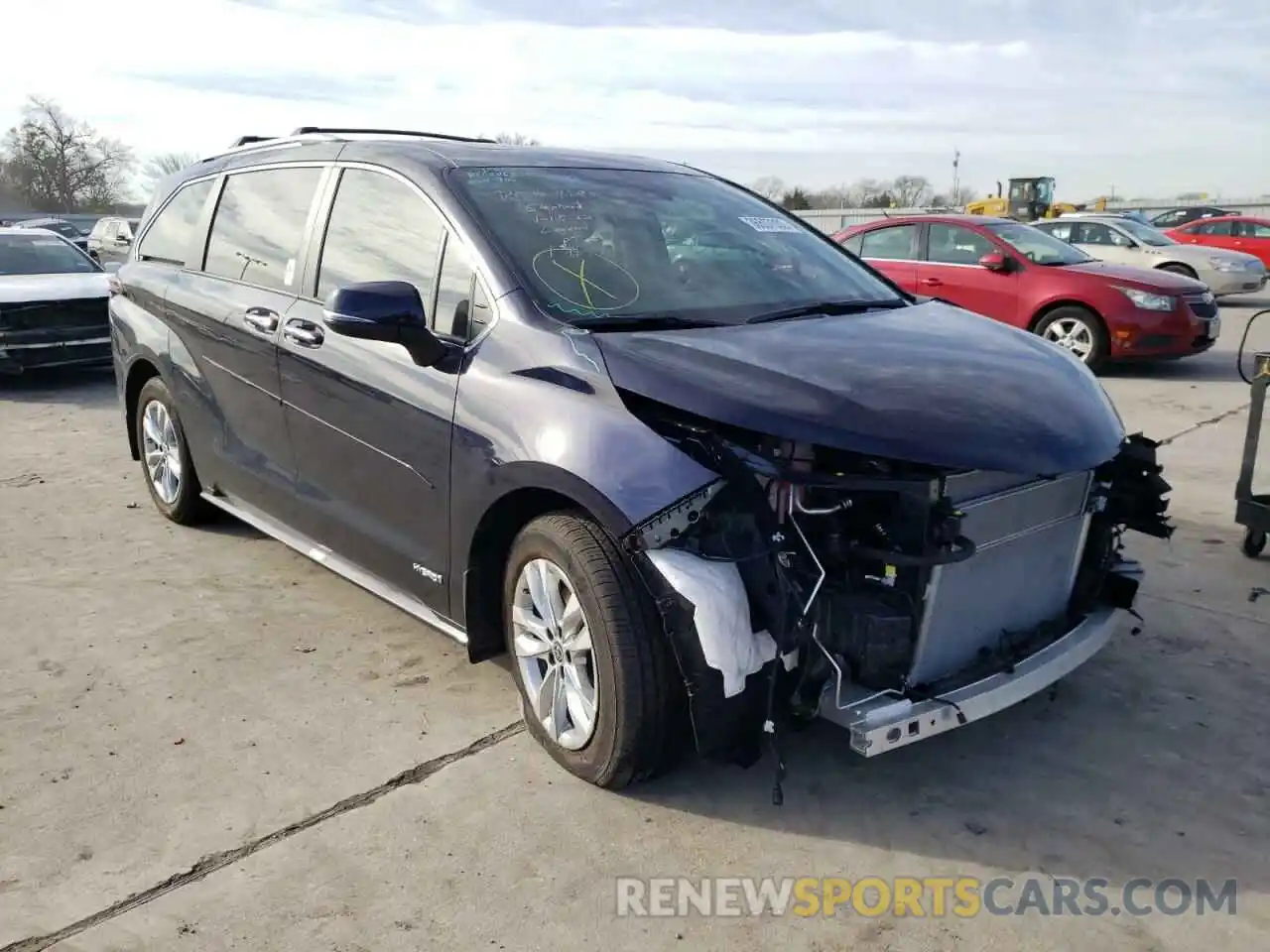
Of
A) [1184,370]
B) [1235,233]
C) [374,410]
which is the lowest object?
[1184,370]

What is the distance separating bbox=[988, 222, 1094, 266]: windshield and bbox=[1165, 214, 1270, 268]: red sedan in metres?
13.6

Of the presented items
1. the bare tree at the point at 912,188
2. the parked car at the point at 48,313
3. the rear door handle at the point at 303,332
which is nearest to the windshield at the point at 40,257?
the parked car at the point at 48,313

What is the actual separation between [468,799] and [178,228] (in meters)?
3.55

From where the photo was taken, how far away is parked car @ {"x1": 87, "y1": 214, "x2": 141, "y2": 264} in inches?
699

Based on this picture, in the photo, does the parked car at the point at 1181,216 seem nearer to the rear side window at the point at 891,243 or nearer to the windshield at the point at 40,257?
the rear side window at the point at 891,243

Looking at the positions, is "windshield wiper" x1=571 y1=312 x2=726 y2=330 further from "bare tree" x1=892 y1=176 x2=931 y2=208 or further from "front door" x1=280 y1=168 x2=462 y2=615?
"bare tree" x1=892 y1=176 x2=931 y2=208

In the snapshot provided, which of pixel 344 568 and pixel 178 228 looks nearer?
pixel 344 568

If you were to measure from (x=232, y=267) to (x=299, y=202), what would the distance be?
2.06ft

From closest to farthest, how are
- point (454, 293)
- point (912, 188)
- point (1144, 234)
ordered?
point (454, 293) < point (1144, 234) < point (912, 188)

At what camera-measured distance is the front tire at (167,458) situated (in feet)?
17.2

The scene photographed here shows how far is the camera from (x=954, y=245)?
433 inches

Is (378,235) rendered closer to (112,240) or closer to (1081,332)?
(1081,332)

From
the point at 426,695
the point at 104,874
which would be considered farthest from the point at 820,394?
the point at 104,874

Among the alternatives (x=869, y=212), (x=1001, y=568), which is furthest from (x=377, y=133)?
(x=869, y=212)
